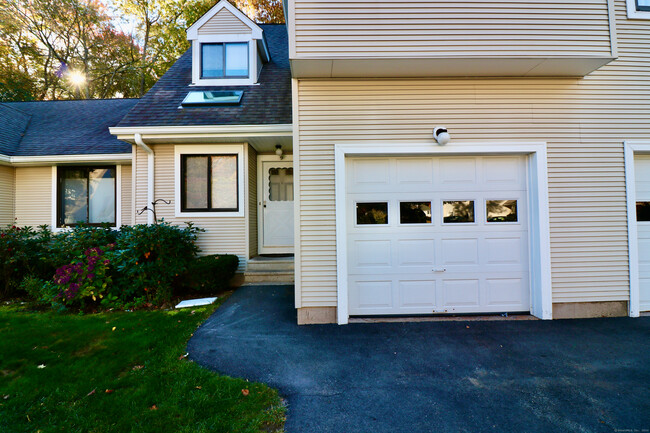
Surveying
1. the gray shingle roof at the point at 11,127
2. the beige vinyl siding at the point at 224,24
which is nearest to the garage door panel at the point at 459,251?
the beige vinyl siding at the point at 224,24

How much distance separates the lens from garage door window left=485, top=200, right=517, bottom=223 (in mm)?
3998

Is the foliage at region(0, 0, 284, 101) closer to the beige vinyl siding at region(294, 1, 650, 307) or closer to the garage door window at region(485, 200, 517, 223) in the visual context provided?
the beige vinyl siding at region(294, 1, 650, 307)

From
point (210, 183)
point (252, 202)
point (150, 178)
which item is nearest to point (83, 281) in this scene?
point (150, 178)

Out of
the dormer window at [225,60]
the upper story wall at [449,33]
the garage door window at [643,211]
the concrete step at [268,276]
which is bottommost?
the concrete step at [268,276]

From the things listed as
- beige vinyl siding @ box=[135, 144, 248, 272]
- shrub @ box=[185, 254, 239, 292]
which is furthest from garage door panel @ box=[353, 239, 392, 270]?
beige vinyl siding @ box=[135, 144, 248, 272]

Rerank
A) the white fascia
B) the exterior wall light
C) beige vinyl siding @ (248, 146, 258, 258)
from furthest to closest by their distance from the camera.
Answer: beige vinyl siding @ (248, 146, 258, 258)
the white fascia
the exterior wall light

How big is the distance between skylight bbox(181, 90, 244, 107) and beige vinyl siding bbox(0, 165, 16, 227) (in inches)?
200

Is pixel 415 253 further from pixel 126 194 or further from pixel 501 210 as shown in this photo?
pixel 126 194

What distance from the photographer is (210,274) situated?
5.07 m

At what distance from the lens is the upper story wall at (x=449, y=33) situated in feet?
11.5

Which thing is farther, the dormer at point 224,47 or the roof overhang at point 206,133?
the dormer at point 224,47

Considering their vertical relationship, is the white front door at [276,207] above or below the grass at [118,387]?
above

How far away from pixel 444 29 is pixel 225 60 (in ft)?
18.0

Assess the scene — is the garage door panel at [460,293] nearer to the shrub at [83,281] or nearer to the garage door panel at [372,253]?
the garage door panel at [372,253]
